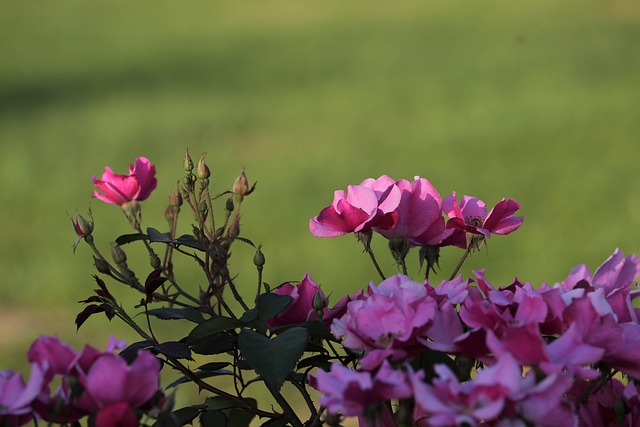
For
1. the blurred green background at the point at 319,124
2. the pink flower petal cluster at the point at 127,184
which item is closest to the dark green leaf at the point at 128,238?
the pink flower petal cluster at the point at 127,184

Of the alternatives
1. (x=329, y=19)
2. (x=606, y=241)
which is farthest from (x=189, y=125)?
(x=329, y=19)

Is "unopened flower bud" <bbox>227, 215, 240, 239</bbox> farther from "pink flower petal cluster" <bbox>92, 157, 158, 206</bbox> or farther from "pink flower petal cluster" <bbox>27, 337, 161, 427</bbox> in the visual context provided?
"pink flower petal cluster" <bbox>27, 337, 161, 427</bbox>

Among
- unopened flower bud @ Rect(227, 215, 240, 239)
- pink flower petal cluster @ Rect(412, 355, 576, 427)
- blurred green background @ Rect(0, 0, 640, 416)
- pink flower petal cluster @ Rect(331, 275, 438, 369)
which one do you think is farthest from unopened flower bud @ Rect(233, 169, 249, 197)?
blurred green background @ Rect(0, 0, 640, 416)

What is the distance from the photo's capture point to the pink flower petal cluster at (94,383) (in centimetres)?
65

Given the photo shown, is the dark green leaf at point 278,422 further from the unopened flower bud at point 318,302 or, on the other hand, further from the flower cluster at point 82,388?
the flower cluster at point 82,388

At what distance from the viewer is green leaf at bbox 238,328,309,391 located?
2.50 ft

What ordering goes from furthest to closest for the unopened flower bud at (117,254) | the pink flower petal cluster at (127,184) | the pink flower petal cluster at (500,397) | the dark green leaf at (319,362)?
the pink flower petal cluster at (127,184)
the unopened flower bud at (117,254)
the dark green leaf at (319,362)
the pink flower petal cluster at (500,397)

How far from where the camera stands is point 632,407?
0.81m

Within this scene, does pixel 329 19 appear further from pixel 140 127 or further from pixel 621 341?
pixel 621 341

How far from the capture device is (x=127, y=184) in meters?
1.11

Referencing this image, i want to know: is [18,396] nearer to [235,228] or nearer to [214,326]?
[214,326]

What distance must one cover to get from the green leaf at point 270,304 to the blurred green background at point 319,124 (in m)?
2.92

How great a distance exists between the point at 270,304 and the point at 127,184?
335mm

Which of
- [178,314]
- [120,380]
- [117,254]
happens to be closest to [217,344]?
[178,314]
